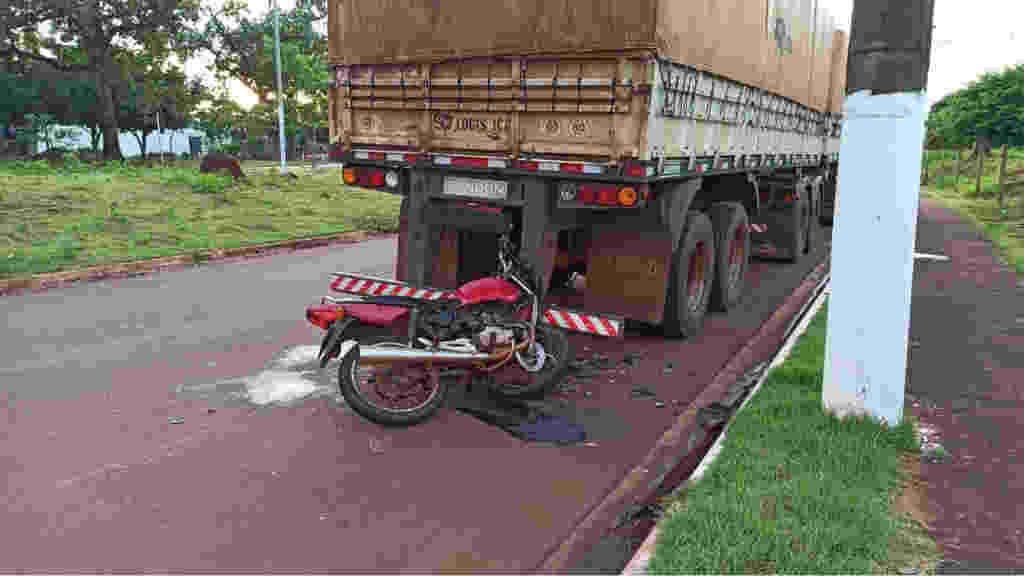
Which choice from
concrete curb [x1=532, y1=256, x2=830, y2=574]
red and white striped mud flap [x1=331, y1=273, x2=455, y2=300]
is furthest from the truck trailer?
red and white striped mud flap [x1=331, y1=273, x2=455, y2=300]

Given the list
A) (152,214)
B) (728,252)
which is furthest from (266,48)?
(728,252)

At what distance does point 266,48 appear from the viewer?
33250 mm

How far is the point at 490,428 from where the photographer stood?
5133 mm

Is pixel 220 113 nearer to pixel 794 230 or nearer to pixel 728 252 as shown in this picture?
pixel 794 230

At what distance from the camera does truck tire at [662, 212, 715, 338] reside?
718 cm

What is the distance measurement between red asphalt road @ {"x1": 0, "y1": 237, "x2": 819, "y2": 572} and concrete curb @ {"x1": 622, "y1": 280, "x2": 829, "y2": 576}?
0.46 metres

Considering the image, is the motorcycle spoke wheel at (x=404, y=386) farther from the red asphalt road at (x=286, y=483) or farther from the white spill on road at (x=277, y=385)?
the white spill on road at (x=277, y=385)

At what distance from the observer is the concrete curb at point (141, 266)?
944 cm

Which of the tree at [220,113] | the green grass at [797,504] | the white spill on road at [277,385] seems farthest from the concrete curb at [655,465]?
the tree at [220,113]

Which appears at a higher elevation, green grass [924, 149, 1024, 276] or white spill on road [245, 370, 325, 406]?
green grass [924, 149, 1024, 276]

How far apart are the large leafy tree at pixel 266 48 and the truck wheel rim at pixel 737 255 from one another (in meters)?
Result: 28.4

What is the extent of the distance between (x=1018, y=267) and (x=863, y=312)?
8.33m

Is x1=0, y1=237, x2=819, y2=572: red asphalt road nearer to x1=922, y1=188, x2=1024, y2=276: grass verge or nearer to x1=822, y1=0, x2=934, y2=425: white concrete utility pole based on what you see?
x1=822, y1=0, x2=934, y2=425: white concrete utility pole

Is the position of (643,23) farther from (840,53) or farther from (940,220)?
(940,220)
